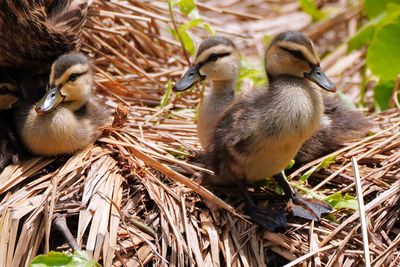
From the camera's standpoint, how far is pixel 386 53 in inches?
188

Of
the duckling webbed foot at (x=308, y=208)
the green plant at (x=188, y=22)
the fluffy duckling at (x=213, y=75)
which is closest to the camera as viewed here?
the duckling webbed foot at (x=308, y=208)

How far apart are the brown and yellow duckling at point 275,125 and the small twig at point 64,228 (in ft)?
2.36

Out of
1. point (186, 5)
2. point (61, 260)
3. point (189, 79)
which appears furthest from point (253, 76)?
point (61, 260)

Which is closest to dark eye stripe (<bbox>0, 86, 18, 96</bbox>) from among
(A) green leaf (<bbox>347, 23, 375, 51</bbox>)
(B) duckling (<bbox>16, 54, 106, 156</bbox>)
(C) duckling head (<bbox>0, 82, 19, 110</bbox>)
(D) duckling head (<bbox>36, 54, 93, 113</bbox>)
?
(C) duckling head (<bbox>0, 82, 19, 110</bbox>)

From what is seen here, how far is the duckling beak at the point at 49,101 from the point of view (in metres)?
3.56

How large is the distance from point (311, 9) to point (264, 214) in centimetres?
370

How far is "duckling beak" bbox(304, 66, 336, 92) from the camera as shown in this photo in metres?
3.44

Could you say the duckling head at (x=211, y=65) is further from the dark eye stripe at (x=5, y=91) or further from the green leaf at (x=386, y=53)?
the green leaf at (x=386, y=53)

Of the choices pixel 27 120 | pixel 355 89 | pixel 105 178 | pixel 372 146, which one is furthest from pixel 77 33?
pixel 355 89

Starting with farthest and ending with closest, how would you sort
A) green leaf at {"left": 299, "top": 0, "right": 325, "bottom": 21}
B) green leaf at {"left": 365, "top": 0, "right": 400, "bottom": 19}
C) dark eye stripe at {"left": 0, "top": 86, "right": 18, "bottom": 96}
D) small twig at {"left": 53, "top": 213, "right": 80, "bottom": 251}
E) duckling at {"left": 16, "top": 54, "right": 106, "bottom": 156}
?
green leaf at {"left": 299, "top": 0, "right": 325, "bottom": 21} → green leaf at {"left": 365, "top": 0, "right": 400, "bottom": 19} → dark eye stripe at {"left": 0, "top": 86, "right": 18, "bottom": 96} → duckling at {"left": 16, "top": 54, "right": 106, "bottom": 156} → small twig at {"left": 53, "top": 213, "right": 80, "bottom": 251}

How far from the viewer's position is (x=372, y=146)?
412cm

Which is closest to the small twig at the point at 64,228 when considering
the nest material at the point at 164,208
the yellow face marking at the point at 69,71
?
the nest material at the point at 164,208

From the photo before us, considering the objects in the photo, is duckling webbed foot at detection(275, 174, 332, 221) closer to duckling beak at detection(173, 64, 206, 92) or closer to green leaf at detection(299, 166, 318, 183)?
green leaf at detection(299, 166, 318, 183)

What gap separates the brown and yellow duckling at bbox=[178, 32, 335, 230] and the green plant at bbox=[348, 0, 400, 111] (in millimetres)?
1358
